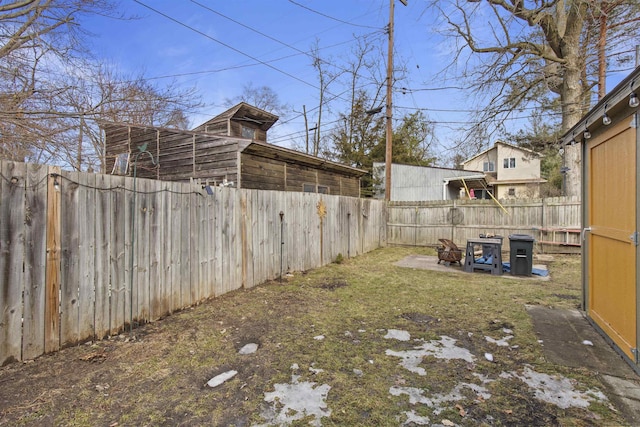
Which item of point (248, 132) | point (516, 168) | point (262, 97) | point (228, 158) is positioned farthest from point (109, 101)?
point (516, 168)

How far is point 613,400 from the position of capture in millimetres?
2250

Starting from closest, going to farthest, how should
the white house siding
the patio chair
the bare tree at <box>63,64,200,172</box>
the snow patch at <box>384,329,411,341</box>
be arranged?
the snow patch at <box>384,329,411,341</box> < the bare tree at <box>63,64,200,172</box> < the patio chair < the white house siding

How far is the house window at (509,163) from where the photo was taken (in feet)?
85.9

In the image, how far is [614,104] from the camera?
2.85 metres

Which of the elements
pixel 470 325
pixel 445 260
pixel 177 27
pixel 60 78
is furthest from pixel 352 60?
pixel 470 325

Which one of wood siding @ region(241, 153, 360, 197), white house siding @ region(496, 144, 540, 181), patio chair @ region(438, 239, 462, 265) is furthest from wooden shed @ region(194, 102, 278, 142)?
white house siding @ region(496, 144, 540, 181)

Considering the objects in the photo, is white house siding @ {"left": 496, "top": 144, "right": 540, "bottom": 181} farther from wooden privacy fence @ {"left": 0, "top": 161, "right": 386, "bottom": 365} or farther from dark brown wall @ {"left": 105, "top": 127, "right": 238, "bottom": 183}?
wooden privacy fence @ {"left": 0, "top": 161, "right": 386, "bottom": 365}

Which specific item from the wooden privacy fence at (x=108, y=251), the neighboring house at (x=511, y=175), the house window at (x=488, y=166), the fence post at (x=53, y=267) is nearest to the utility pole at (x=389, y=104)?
the wooden privacy fence at (x=108, y=251)

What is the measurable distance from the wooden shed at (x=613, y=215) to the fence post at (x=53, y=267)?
4953mm

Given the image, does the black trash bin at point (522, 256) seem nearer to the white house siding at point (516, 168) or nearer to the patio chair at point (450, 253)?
the patio chair at point (450, 253)

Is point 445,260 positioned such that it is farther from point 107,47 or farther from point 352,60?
point 352,60

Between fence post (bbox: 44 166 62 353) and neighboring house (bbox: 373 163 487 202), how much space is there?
16506mm

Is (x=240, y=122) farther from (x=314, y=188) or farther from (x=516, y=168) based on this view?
(x=516, y=168)

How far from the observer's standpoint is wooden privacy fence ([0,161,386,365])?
262 cm
